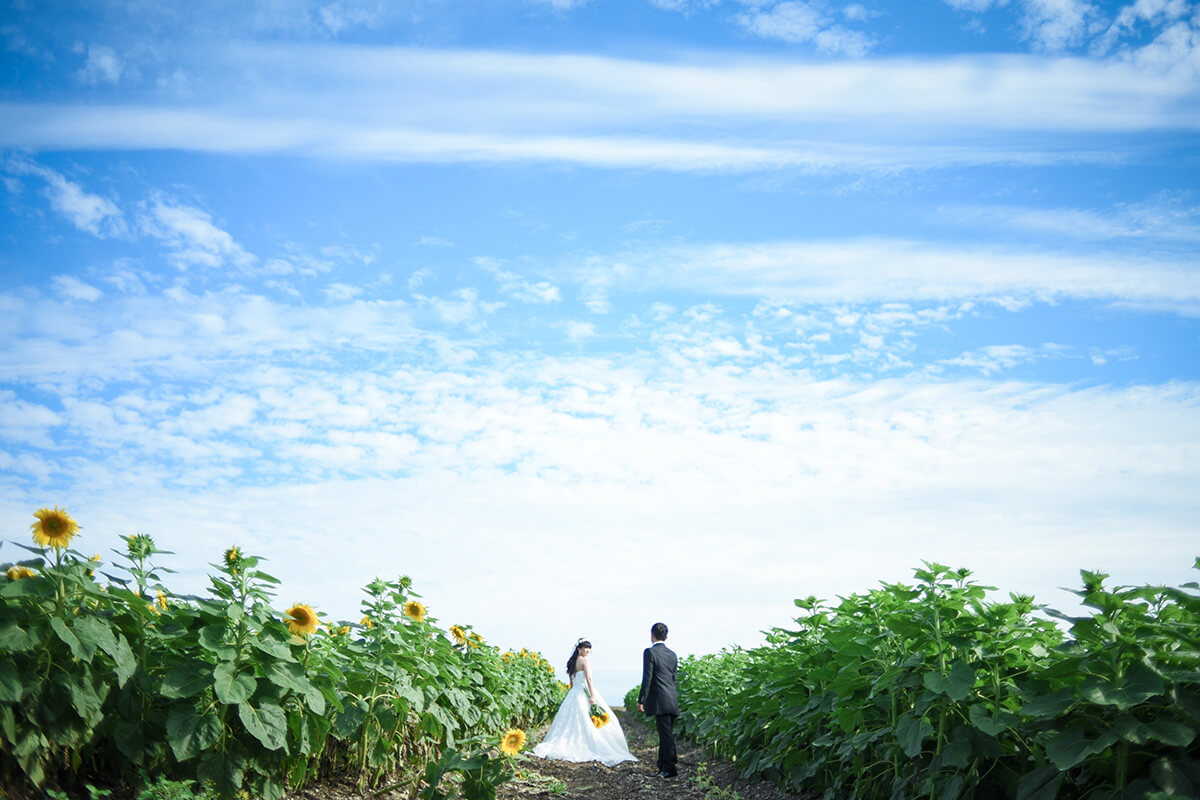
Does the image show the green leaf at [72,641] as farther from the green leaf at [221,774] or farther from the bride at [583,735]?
the bride at [583,735]

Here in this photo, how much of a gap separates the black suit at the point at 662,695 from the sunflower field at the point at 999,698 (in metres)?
4.29

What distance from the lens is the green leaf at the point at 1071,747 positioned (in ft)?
12.3

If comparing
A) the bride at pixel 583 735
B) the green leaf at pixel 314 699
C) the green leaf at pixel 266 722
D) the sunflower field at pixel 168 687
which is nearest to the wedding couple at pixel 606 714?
the bride at pixel 583 735

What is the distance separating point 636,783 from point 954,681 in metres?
6.80

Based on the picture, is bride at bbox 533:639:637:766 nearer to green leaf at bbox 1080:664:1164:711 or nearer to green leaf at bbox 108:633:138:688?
green leaf at bbox 108:633:138:688

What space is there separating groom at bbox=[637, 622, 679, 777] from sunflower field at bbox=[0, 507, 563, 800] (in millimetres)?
5961

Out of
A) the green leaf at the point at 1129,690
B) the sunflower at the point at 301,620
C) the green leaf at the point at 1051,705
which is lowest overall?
the green leaf at the point at 1051,705

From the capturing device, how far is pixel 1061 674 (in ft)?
13.7

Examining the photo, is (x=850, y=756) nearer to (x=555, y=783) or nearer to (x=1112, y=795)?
(x=555, y=783)

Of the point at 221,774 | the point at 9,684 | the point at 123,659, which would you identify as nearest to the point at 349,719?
the point at 221,774

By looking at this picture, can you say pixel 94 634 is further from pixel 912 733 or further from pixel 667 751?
pixel 667 751

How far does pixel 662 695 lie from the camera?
11.8 m

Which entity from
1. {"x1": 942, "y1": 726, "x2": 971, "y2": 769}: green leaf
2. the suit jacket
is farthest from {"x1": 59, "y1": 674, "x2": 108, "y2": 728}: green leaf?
the suit jacket

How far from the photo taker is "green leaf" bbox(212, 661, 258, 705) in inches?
185
